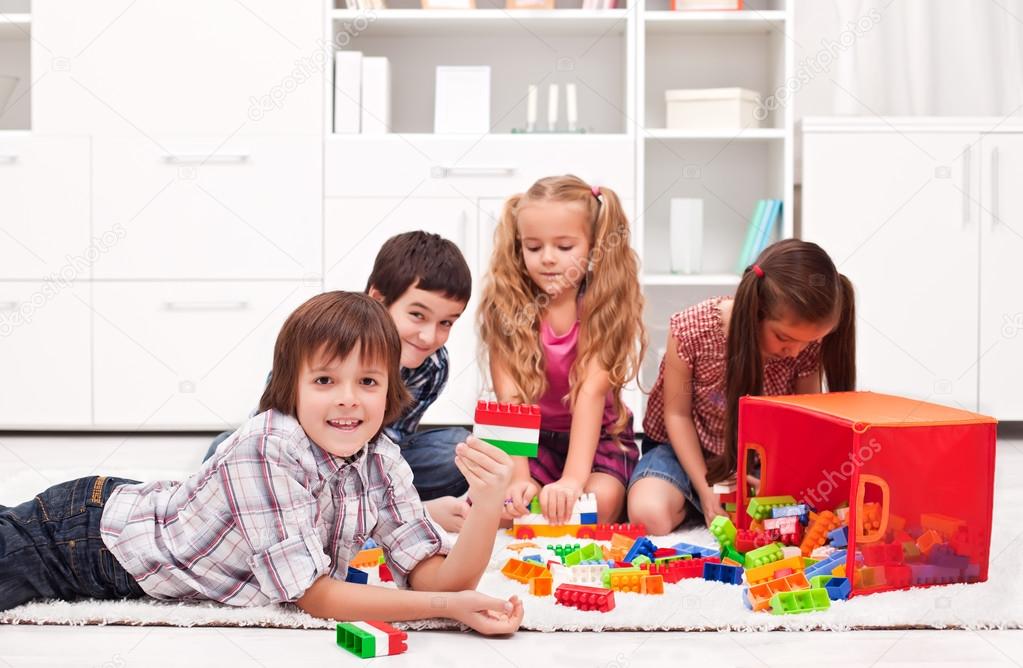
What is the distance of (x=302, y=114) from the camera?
264 centimetres

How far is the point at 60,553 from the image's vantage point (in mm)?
1159

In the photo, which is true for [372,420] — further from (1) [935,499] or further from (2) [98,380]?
(2) [98,380]

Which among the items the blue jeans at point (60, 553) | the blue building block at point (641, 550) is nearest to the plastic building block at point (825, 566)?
the blue building block at point (641, 550)

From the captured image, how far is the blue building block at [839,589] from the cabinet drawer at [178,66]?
1.88 meters

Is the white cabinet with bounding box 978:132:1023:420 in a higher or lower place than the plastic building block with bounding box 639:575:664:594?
higher

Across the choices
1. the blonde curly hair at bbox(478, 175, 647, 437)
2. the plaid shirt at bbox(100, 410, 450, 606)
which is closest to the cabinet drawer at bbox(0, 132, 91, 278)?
the blonde curly hair at bbox(478, 175, 647, 437)

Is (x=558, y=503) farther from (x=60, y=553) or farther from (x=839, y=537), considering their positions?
(x=60, y=553)

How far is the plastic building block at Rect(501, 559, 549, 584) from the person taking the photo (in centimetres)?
128

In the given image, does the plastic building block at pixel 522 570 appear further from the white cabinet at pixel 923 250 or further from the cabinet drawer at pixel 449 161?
the white cabinet at pixel 923 250

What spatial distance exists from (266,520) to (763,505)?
76 centimetres

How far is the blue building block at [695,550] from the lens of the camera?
1.42 metres

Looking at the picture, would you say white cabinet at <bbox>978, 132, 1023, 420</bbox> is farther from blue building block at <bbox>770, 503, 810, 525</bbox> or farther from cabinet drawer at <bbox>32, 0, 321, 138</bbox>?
cabinet drawer at <bbox>32, 0, 321, 138</bbox>

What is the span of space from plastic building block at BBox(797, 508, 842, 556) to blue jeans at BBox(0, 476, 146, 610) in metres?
0.89

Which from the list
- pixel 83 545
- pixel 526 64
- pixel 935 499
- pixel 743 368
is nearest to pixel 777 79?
pixel 526 64
